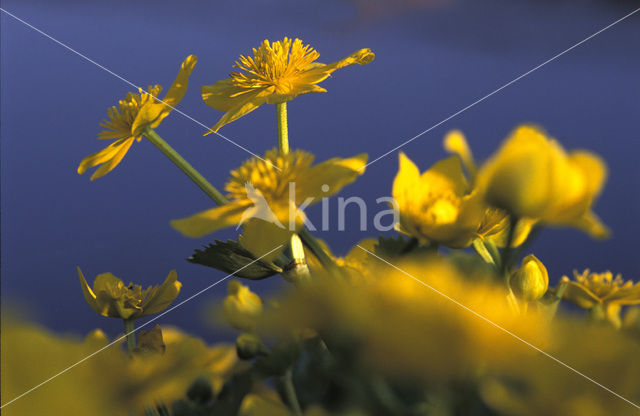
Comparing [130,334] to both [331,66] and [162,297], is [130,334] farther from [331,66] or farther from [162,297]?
[331,66]

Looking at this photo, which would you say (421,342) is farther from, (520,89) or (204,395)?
(520,89)

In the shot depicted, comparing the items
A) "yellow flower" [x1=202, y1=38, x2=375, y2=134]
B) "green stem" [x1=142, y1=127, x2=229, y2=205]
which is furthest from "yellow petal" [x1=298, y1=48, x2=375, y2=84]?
"green stem" [x1=142, y1=127, x2=229, y2=205]


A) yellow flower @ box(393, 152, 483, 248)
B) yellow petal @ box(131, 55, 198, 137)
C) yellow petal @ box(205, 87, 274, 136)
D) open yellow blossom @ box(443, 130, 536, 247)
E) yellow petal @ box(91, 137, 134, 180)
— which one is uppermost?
yellow petal @ box(131, 55, 198, 137)

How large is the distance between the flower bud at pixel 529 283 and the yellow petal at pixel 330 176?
9 cm

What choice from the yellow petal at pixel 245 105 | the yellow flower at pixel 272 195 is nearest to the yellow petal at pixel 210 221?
the yellow flower at pixel 272 195

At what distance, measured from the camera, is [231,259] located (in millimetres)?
261

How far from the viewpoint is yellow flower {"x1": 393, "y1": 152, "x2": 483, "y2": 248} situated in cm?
22

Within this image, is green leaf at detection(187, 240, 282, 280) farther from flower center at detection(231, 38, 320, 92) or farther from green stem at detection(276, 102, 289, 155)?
flower center at detection(231, 38, 320, 92)

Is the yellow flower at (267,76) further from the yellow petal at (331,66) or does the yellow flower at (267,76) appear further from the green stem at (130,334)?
the green stem at (130,334)

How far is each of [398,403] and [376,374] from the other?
0.04 ft

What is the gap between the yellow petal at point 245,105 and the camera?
1.13 feet

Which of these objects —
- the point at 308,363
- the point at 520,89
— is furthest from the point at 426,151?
the point at 308,363

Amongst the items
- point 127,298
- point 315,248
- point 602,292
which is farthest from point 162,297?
point 602,292

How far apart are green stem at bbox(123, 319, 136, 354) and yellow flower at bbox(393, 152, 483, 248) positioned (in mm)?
134
